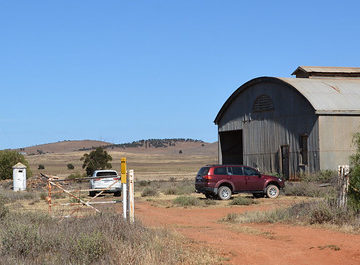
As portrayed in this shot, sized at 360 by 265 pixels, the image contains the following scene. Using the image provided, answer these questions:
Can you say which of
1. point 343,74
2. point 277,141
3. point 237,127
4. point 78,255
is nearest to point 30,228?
point 78,255

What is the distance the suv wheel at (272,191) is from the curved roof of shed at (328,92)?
6079 millimetres

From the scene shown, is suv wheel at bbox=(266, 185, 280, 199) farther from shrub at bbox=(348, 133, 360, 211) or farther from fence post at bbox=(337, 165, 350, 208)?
shrub at bbox=(348, 133, 360, 211)

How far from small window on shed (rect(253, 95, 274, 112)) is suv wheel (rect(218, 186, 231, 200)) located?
10.7 m

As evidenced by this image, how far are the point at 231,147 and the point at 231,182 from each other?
15.6 meters

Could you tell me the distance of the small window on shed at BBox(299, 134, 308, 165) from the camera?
33.6 metres

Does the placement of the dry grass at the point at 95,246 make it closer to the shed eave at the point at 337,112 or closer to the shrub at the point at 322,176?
the shrub at the point at 322,176

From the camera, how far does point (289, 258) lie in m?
11.3

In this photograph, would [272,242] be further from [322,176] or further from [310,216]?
[322,176]

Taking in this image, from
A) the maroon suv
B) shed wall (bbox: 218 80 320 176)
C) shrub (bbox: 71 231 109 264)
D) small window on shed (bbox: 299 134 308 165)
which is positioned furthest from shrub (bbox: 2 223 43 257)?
small window on shed (bbox: 299 134 308 165)

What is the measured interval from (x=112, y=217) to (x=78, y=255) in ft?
9.11

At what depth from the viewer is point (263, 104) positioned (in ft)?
123

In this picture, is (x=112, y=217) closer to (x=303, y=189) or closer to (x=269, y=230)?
(x=269, y=230)

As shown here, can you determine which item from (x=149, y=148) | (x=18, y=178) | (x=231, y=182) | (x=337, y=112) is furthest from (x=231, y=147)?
(x=149, y=148)

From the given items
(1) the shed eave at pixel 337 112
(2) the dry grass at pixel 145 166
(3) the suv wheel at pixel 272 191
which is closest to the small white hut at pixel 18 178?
(3) the suv wheel at pixel 272 191
